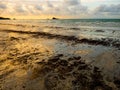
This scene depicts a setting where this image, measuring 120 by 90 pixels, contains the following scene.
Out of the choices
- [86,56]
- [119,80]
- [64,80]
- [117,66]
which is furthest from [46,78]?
[86,56]

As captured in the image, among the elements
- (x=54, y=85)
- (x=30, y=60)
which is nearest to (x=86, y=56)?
(x=30, y=60)

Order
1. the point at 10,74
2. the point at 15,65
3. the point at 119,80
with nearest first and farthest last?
1. the point at 119,80
2. the point at 10,74
3. the point at 15,65

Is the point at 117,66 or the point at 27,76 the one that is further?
the point at 117,66

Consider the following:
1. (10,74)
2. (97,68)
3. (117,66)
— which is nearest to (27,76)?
(10,74)

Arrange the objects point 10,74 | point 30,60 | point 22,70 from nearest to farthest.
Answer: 1. point 10,74
2. point 22,70
3. point 30,60

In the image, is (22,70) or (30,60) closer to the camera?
(22,70)

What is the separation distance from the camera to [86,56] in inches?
389

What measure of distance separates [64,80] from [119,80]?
1931 mm

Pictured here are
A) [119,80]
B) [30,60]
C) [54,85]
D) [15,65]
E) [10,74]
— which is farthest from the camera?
[30,60]

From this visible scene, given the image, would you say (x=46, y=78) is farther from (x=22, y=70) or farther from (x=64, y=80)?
(x=22, y=70)

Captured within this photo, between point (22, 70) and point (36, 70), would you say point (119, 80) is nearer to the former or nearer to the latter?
point (36, 70)

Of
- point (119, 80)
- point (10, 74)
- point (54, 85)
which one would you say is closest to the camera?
point (54, 85)

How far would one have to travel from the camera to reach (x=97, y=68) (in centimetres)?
752

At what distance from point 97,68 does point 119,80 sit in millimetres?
1536
